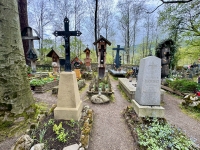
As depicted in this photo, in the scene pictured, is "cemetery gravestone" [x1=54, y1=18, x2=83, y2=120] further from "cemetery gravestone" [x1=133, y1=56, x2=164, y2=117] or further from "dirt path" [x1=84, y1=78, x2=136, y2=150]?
"cemetery gravestone" [x1=133, y1=56, x2=164, y2=117]

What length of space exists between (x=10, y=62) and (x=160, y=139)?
13.9 feet

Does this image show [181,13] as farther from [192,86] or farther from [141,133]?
[141,133]

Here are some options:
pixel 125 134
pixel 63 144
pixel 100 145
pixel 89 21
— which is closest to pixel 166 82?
pixel 125 134

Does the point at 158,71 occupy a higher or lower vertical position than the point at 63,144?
higher

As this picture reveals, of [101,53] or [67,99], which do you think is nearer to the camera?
[67,99]

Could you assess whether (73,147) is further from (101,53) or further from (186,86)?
(101,53)

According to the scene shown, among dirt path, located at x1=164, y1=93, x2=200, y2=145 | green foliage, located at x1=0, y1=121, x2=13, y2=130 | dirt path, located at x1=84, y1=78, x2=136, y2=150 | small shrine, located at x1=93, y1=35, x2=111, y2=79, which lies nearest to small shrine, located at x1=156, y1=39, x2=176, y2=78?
small shrine, located at x1=93, y1=35, x2=111, y2=79

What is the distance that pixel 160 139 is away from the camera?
8.47 ft

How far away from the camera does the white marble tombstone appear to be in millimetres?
3498

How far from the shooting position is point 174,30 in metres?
9.69

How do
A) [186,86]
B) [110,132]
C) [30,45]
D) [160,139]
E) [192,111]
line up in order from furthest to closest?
[30,45], [186,86], [192,111], [110,132], [160,139]

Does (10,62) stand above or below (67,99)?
above

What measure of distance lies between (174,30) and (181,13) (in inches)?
52.9

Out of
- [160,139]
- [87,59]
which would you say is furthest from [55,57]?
[160,139]
